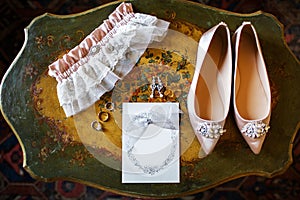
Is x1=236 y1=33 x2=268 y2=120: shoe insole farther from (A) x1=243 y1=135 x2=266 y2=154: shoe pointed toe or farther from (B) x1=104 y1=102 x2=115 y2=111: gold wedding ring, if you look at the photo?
(B) x1=104 y1=102 x2=115 y2=111: gold wedding ring

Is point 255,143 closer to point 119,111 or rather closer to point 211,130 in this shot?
point 211,130

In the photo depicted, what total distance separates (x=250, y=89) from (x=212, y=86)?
9 cm

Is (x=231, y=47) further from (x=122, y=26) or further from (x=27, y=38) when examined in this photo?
(x=27, y=38)

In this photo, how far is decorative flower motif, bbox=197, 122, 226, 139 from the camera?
935 millimetres

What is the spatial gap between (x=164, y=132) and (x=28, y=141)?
1.04ft

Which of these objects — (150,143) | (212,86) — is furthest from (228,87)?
(150,143)

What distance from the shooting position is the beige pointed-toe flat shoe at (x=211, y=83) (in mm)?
960

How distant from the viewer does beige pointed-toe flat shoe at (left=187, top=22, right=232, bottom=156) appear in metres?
0.96

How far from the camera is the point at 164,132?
98cm

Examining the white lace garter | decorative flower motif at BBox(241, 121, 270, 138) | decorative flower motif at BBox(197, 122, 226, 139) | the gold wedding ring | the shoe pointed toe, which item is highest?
the white lace garter

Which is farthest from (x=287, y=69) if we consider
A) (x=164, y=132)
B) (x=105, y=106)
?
(x=105, y=106)

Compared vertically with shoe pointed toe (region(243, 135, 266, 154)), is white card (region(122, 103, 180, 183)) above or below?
above

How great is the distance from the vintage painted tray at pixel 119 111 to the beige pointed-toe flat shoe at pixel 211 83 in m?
0.03

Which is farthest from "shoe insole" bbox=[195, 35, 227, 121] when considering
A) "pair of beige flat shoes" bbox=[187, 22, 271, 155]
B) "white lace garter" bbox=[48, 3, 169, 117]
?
"white lace garter" bbox=[48, 3, 169, 117]
